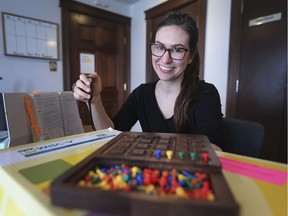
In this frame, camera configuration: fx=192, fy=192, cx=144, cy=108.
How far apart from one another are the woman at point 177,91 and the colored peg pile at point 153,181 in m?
0.43

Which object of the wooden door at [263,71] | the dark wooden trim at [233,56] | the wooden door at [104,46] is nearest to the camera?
the wooden door at [263,71]

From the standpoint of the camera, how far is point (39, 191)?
0.27 metres

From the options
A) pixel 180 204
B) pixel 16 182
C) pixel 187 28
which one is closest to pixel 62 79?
pixel 187 28

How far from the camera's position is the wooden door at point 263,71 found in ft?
4.56

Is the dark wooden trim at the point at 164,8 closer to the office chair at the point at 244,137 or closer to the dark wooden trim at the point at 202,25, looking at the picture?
the dark wooden trim at the point at 202,25

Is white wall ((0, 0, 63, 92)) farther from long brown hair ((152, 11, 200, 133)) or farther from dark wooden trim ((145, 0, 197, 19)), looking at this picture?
long brown hair ((152, 11, 200, 133))

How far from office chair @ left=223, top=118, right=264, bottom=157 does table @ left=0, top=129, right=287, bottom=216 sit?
0.37 m

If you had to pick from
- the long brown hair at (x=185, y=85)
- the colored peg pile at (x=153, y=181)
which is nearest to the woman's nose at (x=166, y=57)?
the long brown hair at (x=185, y=85)

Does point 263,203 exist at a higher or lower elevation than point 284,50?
lower

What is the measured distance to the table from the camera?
25cm

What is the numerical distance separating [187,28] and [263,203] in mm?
741

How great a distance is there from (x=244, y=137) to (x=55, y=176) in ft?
2.26

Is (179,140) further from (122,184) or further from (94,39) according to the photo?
(94,39)

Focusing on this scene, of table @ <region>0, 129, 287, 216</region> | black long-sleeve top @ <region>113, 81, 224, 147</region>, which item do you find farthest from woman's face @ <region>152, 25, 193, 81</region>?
table @ <region>0, 129, 287, 216</region>
